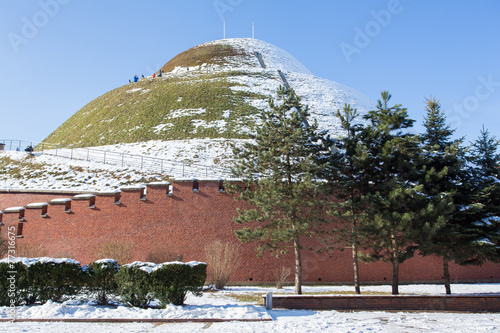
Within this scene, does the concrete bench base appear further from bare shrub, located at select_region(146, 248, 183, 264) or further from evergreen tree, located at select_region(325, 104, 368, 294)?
bare shrub, located at select_region(146, 248, 183, 264)

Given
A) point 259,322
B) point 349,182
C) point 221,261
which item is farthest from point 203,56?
point 259,322

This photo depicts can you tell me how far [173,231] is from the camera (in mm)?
16422

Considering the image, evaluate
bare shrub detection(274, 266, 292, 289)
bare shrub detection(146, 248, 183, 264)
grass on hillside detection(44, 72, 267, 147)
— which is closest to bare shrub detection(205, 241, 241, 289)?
bare shrub detection(146, 248, 183, 264)

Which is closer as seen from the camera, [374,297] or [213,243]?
[374,297]

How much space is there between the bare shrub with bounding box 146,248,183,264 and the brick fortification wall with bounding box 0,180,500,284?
19cm

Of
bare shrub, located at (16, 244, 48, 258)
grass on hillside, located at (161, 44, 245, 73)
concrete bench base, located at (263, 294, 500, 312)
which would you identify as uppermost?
grass on hillside, located at (161, 44, 245, 73)

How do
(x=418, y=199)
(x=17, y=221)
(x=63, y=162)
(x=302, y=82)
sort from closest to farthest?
(x=418, y=199) < (x=17, y=221) < (x=63, y=162) < (x=302, y=82)

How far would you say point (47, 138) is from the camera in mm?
45062

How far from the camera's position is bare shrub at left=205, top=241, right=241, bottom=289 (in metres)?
14.2

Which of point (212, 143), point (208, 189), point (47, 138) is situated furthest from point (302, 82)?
point (208, 189)

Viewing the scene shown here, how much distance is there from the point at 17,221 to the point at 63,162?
10.5m

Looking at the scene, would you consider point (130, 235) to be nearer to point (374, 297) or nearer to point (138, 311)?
point (138, 311)

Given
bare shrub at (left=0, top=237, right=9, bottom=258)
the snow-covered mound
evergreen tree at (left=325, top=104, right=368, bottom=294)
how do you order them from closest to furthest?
evergreen tree at (left=325, top=104, right=368, bottom=294)
bare shrub at (left=0, top=237, right=9, bottom=258)
the snow-covered mound

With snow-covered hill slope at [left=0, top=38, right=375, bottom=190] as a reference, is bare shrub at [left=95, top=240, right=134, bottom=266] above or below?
below
